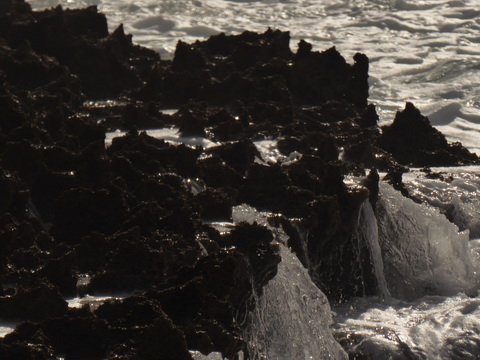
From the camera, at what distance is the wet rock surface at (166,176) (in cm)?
555

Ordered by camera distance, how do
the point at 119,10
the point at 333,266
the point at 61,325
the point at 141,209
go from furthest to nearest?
the point at 119,10
the point at 333,266
the point at 141,209
the point at 61,325

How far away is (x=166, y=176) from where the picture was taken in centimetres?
759

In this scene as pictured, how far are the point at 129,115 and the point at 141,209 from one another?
2754 millimetres

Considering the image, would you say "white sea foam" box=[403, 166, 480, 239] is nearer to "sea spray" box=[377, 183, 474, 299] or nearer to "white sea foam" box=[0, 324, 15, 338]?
"sea spray" box=[377, 183, 474, 299]

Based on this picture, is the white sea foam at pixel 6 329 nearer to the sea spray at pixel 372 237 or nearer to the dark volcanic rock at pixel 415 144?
the sea spray at pixel 372 237

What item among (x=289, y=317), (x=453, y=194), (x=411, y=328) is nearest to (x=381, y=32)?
(x=453, y=194)

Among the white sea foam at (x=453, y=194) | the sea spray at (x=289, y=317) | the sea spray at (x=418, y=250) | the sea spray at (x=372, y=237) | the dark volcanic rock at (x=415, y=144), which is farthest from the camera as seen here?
the dark volcanic rock at (x=415, y=144)

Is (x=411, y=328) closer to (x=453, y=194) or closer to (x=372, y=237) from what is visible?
(x=372, y=237)

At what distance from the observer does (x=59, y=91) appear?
9555 millimetres

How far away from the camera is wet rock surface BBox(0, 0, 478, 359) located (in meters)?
5.55

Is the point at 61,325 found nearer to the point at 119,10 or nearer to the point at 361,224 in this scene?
the point at 361,224

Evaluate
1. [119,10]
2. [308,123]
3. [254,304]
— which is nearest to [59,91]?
[308,123]

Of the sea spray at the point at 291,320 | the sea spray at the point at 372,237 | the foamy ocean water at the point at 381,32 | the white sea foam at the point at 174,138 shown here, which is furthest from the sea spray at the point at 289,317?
the foamy ocean water at the point at 381,32

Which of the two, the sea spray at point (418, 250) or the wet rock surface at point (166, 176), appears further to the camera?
the sea spray at point (418, 250)
